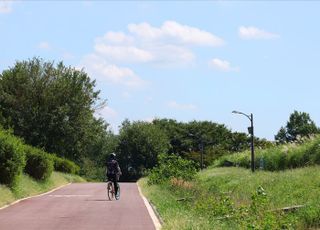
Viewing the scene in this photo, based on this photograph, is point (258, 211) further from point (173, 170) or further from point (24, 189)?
point (173, 170)

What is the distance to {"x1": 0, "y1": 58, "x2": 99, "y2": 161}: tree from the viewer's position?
5709cm

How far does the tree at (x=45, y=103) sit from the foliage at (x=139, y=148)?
150 ft

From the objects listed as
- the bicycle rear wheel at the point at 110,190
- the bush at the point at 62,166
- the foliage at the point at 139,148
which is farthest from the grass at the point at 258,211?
the foliage at the point at 139,148

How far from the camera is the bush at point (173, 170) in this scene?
35.8 metres

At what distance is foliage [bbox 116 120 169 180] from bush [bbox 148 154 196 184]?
65.3 metres

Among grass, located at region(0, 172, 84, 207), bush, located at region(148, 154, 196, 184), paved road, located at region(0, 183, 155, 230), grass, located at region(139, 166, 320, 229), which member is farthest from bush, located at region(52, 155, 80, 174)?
grass, located at region(139, 166, 320, 229)

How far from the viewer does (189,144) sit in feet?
380

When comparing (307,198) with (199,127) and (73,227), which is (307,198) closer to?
(73,227)

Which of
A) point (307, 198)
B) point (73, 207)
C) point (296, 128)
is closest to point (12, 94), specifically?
point (73, 207)

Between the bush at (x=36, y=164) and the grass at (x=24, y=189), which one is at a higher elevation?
the bush at (x=36, y=164)

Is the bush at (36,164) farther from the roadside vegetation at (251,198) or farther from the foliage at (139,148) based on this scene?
the foliage at (139,148)

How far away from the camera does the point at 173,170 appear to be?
36.1m

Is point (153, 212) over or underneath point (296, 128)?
underneath

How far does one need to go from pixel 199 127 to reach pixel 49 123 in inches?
2598
